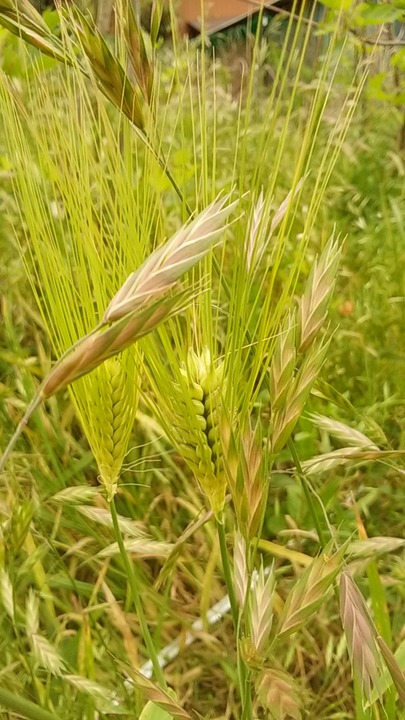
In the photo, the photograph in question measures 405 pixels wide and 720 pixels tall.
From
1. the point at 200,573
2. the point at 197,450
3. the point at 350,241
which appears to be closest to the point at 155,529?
the point at 200,573

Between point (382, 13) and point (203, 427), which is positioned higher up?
point (382, 13)

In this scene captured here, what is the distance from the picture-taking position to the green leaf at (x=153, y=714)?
19.1 inches

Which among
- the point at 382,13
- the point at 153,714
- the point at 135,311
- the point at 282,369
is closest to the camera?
the point at 135,311

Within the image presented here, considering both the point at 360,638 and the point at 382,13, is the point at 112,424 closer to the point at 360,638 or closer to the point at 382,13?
the point at 360,638

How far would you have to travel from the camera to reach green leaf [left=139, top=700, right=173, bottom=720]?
485 millimetres

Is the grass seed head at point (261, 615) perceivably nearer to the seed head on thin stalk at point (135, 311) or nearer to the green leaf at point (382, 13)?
the seed head on thin stalk at point (135, 311)

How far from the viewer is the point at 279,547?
72 cm

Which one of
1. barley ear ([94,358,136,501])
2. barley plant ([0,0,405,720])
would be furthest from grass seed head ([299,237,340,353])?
barley ear ([94,358,136,501])

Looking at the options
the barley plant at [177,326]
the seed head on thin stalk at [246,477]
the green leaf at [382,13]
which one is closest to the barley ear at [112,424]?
the barley plant at [177,326]

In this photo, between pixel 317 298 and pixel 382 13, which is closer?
pixel 317 298

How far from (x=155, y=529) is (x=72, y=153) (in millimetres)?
490

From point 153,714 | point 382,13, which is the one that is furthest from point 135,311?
point 382,13

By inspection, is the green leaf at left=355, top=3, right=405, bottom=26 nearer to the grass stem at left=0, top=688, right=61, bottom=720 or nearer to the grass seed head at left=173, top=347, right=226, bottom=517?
the grass seed head at left=173, top=347, right=226, bottom=517

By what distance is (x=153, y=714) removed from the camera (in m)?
0.49
